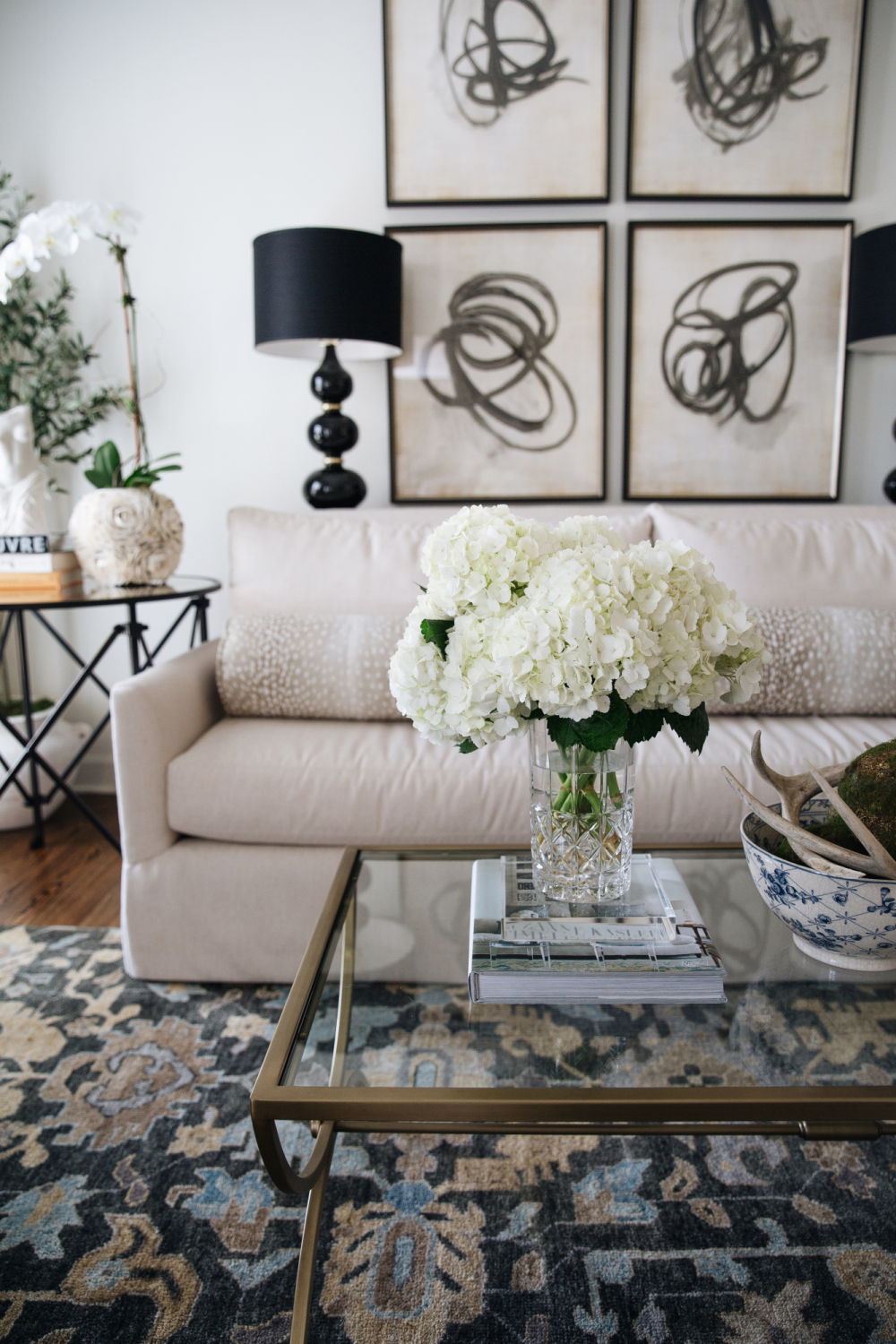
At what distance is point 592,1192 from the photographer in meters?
1.16

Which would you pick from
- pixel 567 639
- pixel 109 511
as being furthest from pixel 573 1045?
pixel 109 511

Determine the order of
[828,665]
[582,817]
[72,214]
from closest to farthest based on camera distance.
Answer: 1. [582,817]
2. [828,665]
3. [72,214]

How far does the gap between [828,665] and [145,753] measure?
4.66 feet

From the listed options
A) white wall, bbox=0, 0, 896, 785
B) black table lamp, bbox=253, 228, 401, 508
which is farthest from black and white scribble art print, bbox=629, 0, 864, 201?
black table lamp, bbox=253, 228, 401, 508

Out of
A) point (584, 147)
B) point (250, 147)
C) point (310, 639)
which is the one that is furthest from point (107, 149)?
point (310, 639)

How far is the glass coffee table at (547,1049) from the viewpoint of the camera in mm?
766

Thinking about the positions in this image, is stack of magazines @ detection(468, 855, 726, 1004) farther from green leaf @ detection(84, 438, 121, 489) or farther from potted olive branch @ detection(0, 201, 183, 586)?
green leaf @ detection(84, 438, 121, 489)

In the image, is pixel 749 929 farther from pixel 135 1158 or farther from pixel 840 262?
pixel 840 262

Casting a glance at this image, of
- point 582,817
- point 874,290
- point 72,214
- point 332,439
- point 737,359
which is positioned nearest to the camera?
point 582,817

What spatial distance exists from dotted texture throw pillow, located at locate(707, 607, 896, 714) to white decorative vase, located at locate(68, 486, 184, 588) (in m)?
1.34

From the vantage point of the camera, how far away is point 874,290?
7.21 feet

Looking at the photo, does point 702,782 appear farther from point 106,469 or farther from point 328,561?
point 106,469

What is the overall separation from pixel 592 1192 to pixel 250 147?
2707 millimetres

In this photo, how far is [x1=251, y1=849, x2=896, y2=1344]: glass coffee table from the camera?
0.77 m
